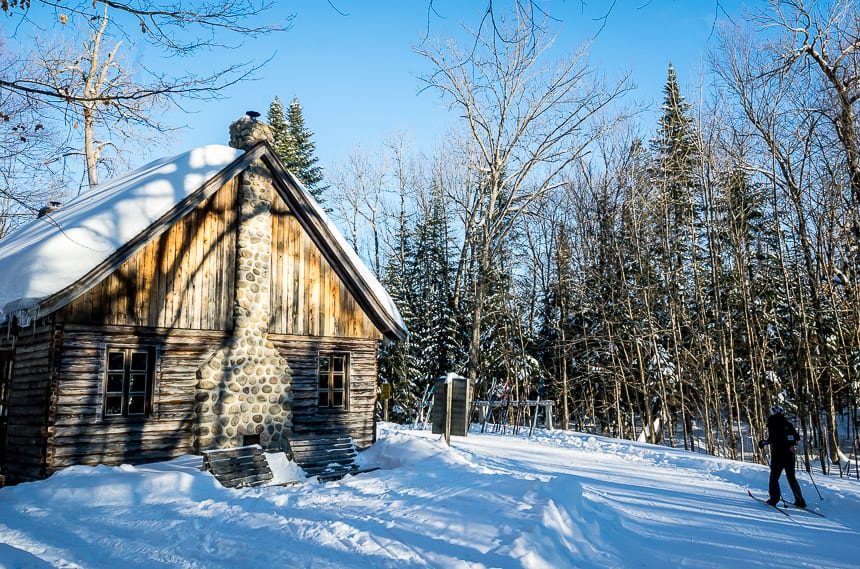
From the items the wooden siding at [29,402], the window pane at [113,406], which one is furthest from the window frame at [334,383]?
the wooden siding at [29,402]

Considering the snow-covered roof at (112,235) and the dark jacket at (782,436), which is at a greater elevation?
the snow-covered roof at (112,235)

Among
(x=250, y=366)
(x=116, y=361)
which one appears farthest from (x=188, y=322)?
(x=250, y=366)

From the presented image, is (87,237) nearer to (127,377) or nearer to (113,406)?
(127,377)

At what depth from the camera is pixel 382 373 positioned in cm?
3322

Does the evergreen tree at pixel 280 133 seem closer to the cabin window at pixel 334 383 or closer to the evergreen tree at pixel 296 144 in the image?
the evergreen tree at pixel 296 144

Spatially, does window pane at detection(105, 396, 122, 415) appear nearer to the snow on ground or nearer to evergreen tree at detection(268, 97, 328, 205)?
the snow on ground

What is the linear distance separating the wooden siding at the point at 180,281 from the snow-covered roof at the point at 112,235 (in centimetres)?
57

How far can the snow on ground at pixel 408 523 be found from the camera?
6512 millimetres

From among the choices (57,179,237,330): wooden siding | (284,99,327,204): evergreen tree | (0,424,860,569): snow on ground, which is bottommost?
(0,424,860,569): snow on ground

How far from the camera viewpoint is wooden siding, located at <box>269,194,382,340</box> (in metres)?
14.5

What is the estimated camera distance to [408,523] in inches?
311

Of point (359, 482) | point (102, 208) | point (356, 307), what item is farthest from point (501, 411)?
point (102, 208)

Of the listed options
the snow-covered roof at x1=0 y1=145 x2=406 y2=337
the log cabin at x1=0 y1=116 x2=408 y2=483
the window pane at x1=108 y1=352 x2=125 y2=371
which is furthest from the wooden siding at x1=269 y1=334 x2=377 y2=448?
the window pane at x1=108 y1=352 x2=125 y2=371

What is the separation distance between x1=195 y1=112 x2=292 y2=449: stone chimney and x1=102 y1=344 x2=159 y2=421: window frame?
0.94 m
